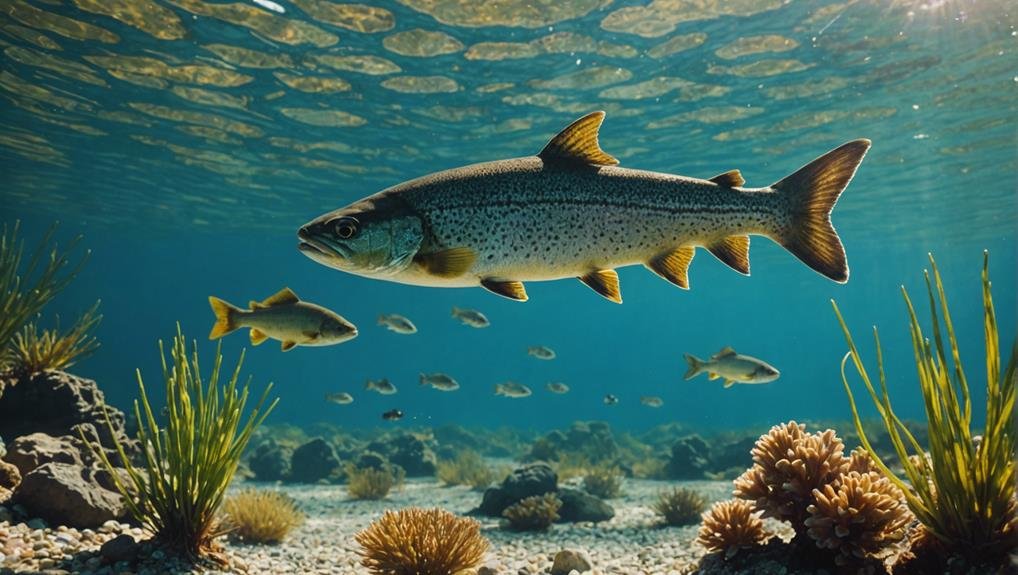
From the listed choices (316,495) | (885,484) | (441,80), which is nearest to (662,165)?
(441,80)

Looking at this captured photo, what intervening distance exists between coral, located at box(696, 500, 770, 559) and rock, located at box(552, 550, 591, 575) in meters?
2.24

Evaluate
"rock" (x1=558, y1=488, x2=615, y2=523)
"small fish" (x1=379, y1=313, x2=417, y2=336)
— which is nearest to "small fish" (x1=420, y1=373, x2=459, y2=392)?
"small fish" (x1=379, y1=313, x2=417, y2=336)

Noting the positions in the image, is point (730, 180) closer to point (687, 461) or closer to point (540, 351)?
point (540, 351)

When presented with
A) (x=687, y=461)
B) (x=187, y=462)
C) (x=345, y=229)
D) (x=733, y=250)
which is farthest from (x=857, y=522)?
(x=687, y=461)

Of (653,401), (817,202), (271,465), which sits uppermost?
(817,202)

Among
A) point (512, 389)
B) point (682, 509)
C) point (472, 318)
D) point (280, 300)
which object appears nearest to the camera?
point (280, 300)

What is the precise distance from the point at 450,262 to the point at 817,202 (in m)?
2.28

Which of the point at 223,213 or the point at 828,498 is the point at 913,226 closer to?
the point at 828,498

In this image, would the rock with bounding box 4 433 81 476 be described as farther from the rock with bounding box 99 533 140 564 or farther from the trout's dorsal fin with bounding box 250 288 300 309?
the trout's dorsal fin with bounding box 250 288 300 309

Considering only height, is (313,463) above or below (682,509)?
below

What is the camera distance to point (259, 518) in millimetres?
8234

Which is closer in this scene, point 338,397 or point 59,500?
point 59,500

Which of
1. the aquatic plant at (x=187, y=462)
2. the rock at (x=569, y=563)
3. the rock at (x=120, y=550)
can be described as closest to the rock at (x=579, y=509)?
the rock at (x=569, y=563)

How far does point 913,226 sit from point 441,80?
3917 cm
